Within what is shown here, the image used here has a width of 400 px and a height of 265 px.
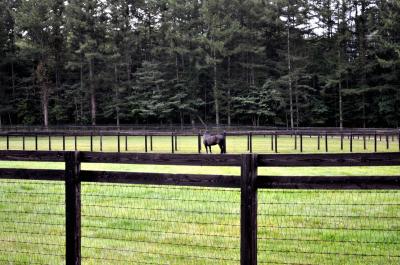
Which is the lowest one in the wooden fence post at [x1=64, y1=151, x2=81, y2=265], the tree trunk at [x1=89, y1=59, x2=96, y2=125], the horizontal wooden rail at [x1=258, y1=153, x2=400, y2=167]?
Answer: the wooden fence post at [x1=64, y1=151, x2=81, y2=265]

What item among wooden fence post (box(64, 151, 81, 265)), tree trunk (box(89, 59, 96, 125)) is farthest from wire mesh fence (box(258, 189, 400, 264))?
tree trunk (box(89, 59, 96, 125))

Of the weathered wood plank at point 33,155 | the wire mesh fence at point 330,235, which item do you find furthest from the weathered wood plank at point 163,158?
the wire mesh fence at point 330,235

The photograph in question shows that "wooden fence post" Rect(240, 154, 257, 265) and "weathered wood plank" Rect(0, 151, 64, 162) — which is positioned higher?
"weathered wood plank" Rect(0, 151, 64, 162)

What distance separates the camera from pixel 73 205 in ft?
16.6

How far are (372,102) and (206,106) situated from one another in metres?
23.7

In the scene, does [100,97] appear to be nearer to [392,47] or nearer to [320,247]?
[392,47]

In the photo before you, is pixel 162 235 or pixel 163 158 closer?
pixel 163 158

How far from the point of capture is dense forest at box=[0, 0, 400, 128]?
57906 mm

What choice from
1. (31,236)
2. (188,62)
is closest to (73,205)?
(31,236)

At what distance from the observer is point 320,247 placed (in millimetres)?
6551

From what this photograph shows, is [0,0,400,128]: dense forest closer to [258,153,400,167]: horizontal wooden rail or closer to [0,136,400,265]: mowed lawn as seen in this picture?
[0,136,400,265]: mowed lawn

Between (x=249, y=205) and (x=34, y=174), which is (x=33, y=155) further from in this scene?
(x=249, y=205)

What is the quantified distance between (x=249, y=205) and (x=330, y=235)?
3.26 m

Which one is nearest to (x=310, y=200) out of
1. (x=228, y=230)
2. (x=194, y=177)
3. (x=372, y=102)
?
(x=228, y=230)
